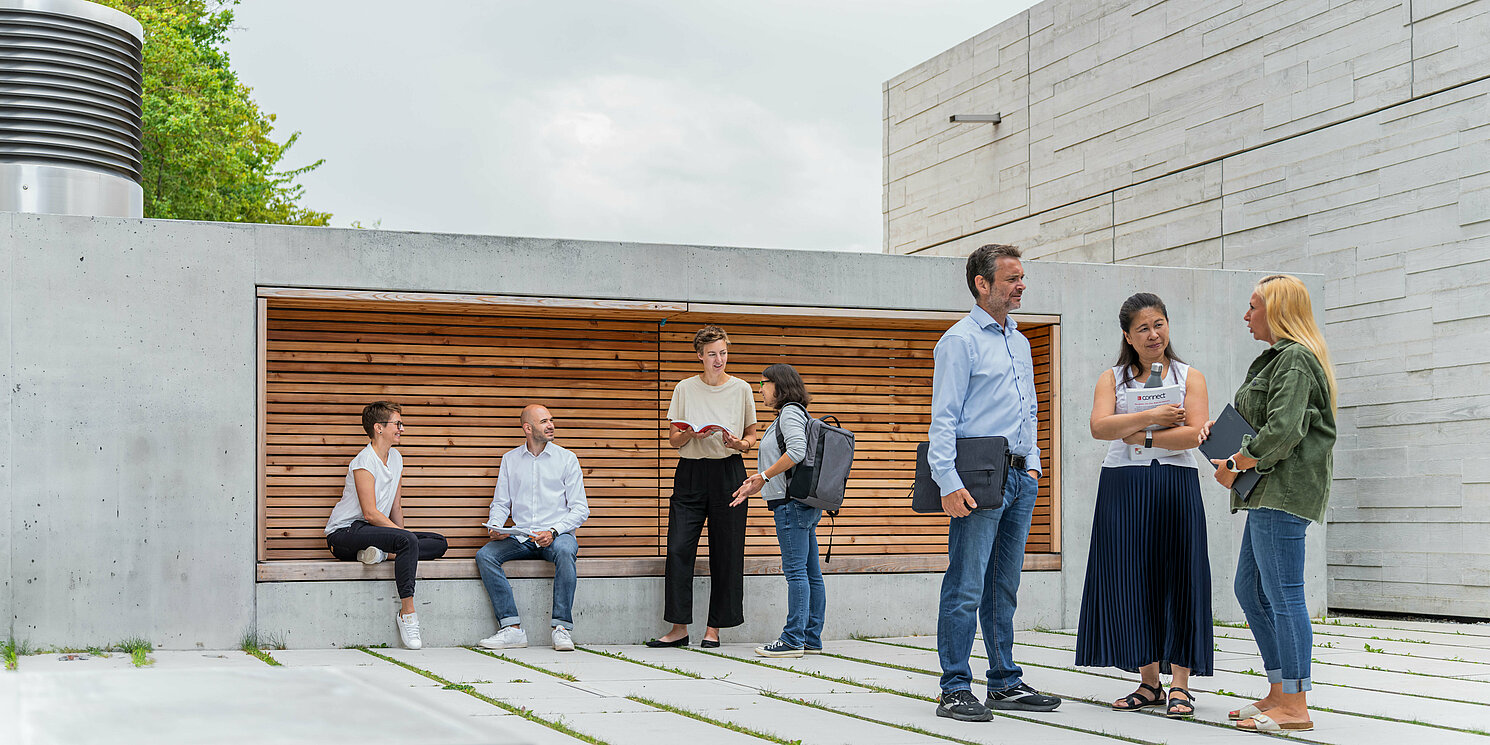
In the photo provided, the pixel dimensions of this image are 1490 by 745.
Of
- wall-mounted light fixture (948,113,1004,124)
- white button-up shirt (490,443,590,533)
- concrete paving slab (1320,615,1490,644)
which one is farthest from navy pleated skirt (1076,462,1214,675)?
wall-mounted light fixture (948,113,1004,124)

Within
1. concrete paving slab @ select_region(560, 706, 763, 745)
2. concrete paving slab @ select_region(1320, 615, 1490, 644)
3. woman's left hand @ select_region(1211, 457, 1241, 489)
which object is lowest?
concrete paving slab @ select_region(1320, 615, 1490, 644)

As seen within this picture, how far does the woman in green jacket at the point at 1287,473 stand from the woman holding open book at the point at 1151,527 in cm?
32

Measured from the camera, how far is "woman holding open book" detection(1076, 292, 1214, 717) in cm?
535

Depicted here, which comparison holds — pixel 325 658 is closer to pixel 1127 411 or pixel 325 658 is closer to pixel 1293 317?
pixel 1127 411

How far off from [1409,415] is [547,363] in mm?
6739

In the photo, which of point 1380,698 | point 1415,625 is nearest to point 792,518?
point 1380,698

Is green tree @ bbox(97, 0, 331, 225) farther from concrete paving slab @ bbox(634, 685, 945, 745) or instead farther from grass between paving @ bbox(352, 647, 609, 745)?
concrete paving slab @ bbox(634, 685, 945, 745)

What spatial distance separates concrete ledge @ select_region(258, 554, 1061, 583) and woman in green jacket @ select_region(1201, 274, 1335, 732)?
3808 mm

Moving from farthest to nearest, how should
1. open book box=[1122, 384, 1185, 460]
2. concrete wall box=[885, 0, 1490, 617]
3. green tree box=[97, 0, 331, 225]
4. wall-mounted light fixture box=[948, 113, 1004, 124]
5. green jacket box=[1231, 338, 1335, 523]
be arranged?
1. green tree box=[97, 0, 331, 225]
2. wall-mounted light fixture box=[948, 113, 1004, 124]
3. concrete wall box=[885, 0, 1490, 617]
4. open book box=[1122, 384, 1185, 460]
5. green jacket box=[1231, 338, 1335, 523]

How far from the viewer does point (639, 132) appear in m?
43.0

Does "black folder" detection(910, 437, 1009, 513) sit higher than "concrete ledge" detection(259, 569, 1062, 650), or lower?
higher

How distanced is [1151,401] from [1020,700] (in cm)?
137

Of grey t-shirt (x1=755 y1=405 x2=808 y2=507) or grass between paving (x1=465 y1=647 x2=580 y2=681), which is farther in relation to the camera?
grey t-shirt (x1=755 y1=405 x2=808 y2=507)

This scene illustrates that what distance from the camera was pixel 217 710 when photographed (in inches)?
44.0
